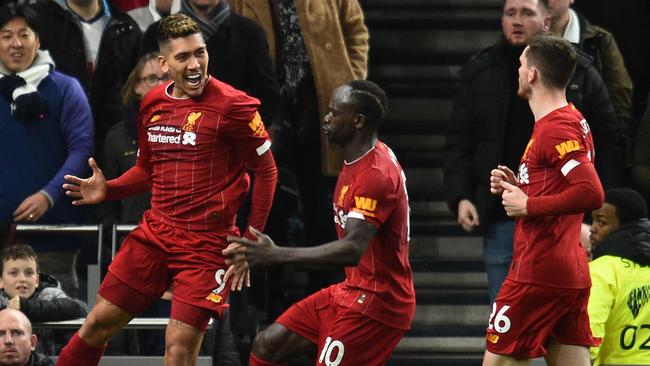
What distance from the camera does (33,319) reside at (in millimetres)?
9805

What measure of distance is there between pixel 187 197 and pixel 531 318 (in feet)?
5.96

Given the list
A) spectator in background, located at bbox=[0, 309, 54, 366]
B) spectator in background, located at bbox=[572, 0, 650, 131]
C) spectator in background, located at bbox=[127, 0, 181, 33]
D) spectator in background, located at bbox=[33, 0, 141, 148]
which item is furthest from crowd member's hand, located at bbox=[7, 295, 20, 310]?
spectator in background, located at bbox=[572, 0, 650, 131]

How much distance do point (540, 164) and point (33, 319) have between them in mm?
3148

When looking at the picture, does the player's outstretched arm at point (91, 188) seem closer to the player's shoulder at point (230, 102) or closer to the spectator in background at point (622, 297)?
the player's shoulder at point (230, 102)

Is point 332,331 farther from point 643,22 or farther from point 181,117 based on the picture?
point 643,22

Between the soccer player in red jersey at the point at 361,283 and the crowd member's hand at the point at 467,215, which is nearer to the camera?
the soccer player in red jersey at the point at 361,283

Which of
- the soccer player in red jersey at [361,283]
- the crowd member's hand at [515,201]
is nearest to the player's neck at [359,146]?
the soccer player in red jersey at [361,283]

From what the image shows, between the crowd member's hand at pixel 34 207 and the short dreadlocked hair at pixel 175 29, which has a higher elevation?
the short dreadlocked hair at pixel 175 29

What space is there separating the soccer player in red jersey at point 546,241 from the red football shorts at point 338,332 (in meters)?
0.54

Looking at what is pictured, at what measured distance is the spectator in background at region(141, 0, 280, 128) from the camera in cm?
1042

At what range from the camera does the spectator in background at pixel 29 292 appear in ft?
32.2

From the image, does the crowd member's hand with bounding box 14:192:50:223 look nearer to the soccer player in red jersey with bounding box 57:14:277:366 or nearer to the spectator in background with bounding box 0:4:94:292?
the spectator in background with bounding box 0:4:94:292

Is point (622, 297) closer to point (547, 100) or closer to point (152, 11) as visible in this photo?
point (547, 100)

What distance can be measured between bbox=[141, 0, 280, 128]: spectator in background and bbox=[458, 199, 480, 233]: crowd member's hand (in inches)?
50.3
